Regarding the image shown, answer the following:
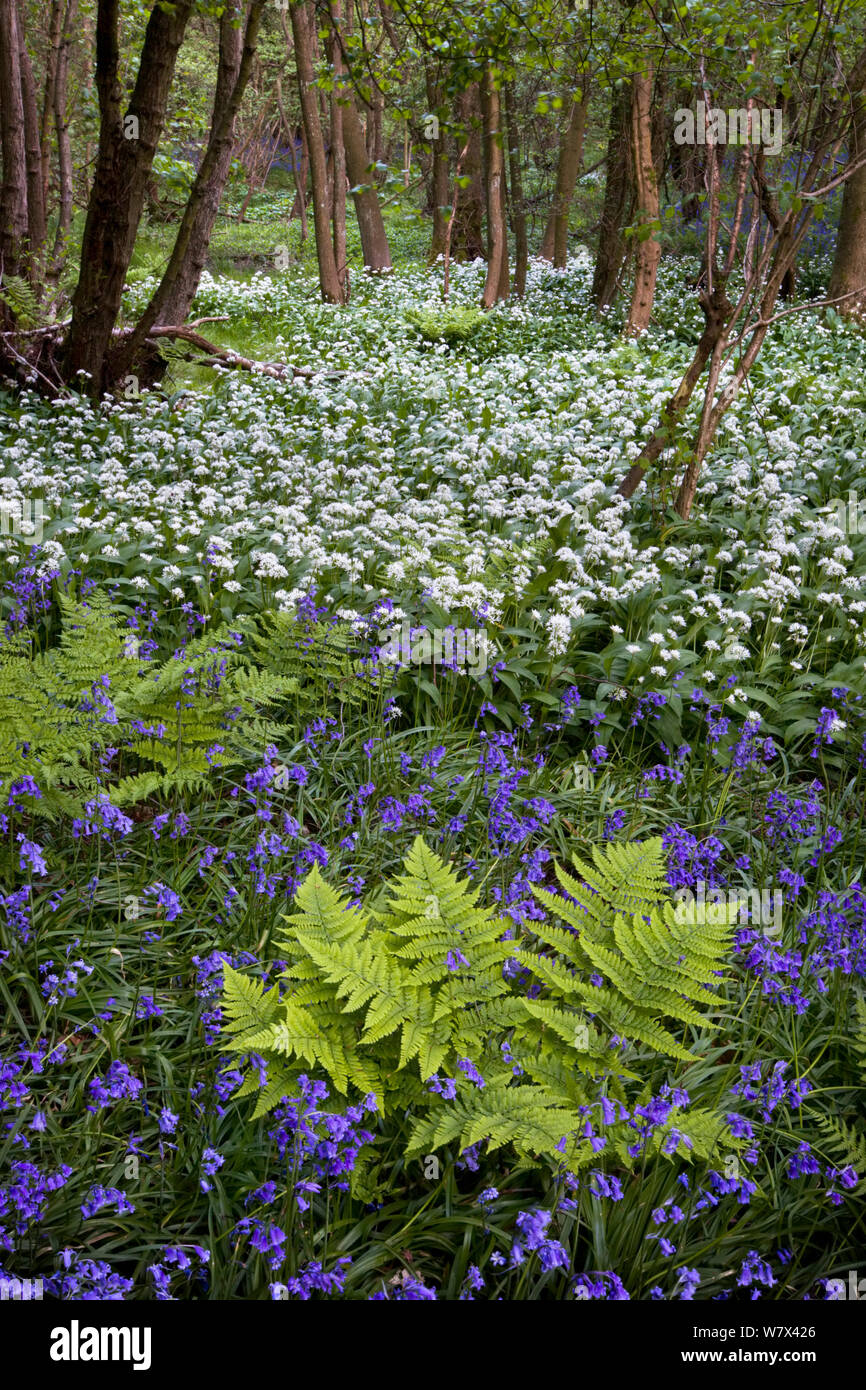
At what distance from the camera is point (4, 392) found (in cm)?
873

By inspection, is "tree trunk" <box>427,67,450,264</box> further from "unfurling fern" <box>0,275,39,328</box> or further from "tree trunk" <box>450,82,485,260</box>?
"unfurling fern" <box>0,275,39,328</box>

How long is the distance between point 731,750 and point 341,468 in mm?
3682

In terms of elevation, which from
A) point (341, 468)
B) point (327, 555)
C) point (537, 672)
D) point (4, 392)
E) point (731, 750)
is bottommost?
point (731, 750)

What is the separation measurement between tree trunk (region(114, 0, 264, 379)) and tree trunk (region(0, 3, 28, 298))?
51.3 inches

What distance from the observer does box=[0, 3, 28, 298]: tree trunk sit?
895 cm

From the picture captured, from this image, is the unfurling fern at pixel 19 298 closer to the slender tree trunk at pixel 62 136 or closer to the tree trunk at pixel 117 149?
the tree trunk at pixel 117 149

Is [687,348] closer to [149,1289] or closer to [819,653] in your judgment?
[819,653]

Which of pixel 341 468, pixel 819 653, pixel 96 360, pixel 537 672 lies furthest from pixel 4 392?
pixel 819 653

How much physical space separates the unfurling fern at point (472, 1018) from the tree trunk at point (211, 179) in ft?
25.4

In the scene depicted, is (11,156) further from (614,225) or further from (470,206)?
(470,206)

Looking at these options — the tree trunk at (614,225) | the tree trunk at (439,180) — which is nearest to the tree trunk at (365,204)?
the tree trunk at (439,180)

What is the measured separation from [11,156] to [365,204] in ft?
32.1

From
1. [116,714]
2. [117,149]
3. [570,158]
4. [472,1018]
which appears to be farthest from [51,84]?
[472,1018]

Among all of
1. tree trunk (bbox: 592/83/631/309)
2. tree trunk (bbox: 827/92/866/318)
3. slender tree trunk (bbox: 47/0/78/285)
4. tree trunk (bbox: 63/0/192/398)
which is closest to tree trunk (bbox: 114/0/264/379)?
tree trunk (bbox: 63/0/192/398)
